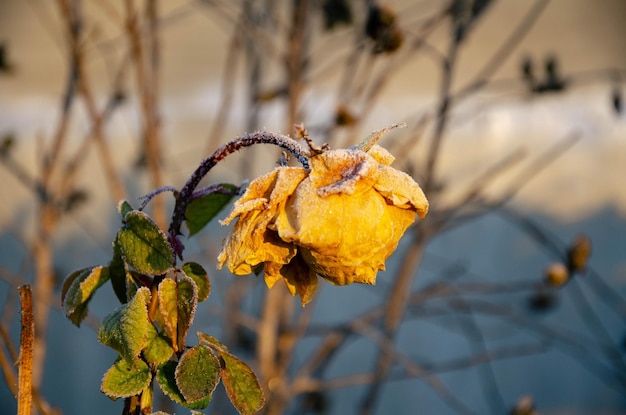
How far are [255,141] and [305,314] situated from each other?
2.89 feet

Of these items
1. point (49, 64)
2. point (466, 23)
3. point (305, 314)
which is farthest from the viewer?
point (49, 64)

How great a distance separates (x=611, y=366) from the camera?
2082 mm

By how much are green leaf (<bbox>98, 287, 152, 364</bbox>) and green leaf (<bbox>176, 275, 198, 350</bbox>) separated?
0.02 metres

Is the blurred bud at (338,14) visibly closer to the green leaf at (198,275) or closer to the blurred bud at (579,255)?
the blurred bud at (579,255)

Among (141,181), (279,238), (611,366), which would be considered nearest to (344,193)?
(279,238)

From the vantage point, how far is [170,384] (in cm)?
32

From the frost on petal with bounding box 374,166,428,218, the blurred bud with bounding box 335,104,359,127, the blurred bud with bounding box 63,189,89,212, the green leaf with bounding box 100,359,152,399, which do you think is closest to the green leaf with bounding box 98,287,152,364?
the green leaf with bounding box 100,359,152,399

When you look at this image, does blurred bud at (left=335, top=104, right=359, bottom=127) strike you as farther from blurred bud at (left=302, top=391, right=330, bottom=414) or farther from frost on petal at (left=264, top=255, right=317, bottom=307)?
blurred bud at (left=302, top=391, right=330, bottom=414)

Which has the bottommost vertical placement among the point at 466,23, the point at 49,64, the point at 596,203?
the point at 466,23

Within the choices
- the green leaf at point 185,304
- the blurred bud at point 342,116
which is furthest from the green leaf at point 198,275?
the blurred bud at point 342,116

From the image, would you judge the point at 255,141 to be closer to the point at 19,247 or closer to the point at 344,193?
the point at 344,193

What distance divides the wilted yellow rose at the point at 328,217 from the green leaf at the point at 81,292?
9 cm

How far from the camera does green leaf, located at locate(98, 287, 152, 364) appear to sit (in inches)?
11.4

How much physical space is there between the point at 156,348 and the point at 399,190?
152 millimetres
